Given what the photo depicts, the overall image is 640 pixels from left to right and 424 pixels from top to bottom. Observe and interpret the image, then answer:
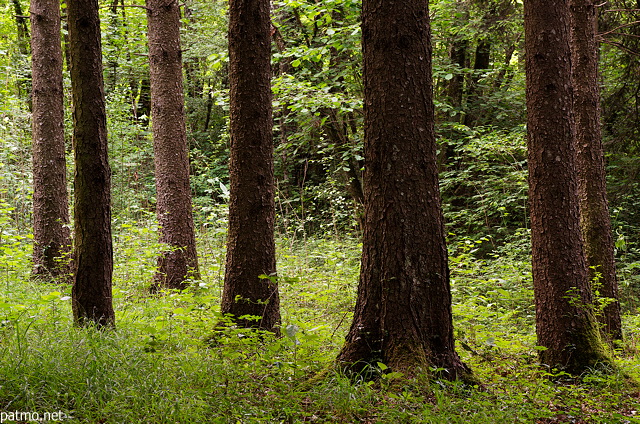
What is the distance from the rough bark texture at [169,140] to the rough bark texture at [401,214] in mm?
4954

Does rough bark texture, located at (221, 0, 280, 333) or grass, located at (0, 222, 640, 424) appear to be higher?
rough bark texture, located at (221, 0, 280, 333)

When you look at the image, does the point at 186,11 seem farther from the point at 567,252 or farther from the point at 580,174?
the point at 567,252

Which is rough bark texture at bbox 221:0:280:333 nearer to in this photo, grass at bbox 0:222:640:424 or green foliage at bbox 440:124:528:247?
grass at bbox 0:222:640:424

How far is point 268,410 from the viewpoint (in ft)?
11.4

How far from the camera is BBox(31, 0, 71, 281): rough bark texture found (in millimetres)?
9055

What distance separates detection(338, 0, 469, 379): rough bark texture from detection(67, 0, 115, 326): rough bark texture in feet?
7.98

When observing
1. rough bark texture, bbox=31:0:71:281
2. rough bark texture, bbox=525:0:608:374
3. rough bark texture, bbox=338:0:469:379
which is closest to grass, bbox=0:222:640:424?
rough bark texture, bbox=338:0:469:379

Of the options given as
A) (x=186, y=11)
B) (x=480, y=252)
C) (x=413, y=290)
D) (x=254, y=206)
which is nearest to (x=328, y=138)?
(x=480, y=252)

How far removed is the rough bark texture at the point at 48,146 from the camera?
905cm

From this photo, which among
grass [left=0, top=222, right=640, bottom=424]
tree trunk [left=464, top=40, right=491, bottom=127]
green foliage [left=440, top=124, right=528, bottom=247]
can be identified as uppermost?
tree trunk [left=464, top=40, right=491, bottom=127]

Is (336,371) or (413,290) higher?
(413,290)

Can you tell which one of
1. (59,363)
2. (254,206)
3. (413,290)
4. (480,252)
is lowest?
(480,252)

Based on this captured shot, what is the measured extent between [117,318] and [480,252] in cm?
993

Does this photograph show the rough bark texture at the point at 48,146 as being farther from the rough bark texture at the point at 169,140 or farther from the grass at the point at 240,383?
the grass at the point at 240,383
